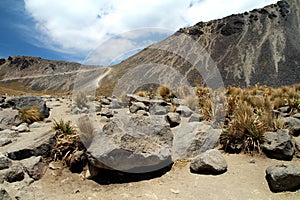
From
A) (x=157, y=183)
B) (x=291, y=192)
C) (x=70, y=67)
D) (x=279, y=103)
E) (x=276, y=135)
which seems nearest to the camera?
(x=291, y=192)

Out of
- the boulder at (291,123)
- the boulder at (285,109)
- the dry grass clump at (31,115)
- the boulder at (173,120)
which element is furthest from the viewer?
the dry grass clump at (31,115)

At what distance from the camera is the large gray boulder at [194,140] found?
5.56m

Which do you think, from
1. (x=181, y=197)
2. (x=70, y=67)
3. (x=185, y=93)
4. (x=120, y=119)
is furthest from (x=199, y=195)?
(x=70, y=67)

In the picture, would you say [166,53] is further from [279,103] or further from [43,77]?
[279,103]

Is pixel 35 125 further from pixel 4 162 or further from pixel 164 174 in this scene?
pixel 164 174

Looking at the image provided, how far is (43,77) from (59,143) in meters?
128

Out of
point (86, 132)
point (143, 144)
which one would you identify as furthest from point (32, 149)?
point (143, 144)

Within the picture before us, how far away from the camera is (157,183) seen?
448 centimetres

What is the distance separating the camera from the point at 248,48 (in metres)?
79.4

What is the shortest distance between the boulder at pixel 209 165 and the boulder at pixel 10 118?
20.1 feet

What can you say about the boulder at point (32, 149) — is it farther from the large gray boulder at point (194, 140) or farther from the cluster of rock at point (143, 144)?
the large gray boulder at point (194, 140)

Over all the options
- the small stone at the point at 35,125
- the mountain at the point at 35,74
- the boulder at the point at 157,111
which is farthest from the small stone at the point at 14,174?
the mountain at the point at 35,74

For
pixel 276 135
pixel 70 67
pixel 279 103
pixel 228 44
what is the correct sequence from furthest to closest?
pixel 70 67 → pixel 228 44 → pixel 279 103 → pixel 276 135

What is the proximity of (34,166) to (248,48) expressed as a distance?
280 feet
